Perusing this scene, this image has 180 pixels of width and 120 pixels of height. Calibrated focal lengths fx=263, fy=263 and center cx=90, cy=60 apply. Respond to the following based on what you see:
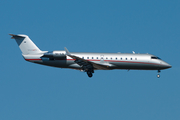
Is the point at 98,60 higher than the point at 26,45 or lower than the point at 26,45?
lower

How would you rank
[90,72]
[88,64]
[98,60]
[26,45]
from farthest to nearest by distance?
1. [26,45]
2. [90,72]
3. [98,60]
4. [88,64]

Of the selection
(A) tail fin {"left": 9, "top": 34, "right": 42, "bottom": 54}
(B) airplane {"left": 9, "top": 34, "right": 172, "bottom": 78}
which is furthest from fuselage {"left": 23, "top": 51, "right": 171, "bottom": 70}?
(A) tail fin {"left": 9, "top": 34, "right": 42, "bottom": 54}

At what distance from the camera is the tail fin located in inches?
1352

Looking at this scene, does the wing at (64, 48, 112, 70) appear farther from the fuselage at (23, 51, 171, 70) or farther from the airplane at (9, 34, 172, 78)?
the fuselage at (23, 51, 171, 70)

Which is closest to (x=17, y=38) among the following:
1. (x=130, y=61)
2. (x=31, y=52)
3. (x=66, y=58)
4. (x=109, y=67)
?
(x=31, y=52)

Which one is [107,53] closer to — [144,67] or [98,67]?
[98,67]

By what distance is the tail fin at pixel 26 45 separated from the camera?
3434 cm

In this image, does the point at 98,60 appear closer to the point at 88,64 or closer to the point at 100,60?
the point at 100,60

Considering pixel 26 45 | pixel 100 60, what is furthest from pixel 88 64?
pixel 26 45

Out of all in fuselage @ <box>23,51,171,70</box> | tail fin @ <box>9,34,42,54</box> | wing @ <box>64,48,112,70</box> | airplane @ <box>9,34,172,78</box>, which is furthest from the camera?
tail fin @ <box>9,34,42,54</box>

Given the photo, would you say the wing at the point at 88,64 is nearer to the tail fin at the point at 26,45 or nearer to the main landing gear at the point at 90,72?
the main landing gear at the point at 90,72

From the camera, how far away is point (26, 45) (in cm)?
3450

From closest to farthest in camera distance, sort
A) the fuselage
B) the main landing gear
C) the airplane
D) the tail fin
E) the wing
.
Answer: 1. the wing
2. the airplane
3. the fuselage
4. the main landing gear
5. the tail fin

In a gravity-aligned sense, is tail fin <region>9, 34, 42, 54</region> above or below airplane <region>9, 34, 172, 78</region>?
above
